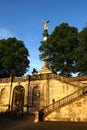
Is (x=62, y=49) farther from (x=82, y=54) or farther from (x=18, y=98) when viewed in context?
(x=18, y=98)

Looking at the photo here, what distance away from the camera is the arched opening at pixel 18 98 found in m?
32.8

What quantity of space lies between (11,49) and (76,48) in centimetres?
1378

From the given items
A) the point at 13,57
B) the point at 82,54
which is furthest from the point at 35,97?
the point at 13,57

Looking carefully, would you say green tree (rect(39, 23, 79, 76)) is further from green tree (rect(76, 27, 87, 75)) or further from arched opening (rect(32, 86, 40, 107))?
arched opening (rect(32, 86, 40, 107))

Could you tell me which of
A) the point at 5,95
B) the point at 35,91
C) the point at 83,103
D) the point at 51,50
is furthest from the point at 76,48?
the point at 83,103

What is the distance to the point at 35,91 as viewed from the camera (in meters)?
32.9

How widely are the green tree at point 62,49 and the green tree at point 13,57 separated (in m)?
5.34

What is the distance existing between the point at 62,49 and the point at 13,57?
33.6 ft

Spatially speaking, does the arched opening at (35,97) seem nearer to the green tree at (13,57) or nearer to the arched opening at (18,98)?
the arched opening at (18,98)

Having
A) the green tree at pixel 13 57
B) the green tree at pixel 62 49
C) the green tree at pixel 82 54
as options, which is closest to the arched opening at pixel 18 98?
the green tree at pixel 62 49

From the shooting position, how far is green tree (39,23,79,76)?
38.6 meters

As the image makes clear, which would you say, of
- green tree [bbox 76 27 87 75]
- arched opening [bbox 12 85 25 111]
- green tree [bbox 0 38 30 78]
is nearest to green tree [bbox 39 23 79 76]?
green tree [bbox 76 27 87 75]

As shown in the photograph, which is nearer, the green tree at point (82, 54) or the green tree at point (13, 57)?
the green tree at point (82, 54)

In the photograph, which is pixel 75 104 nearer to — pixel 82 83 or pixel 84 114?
pixel 84 114
